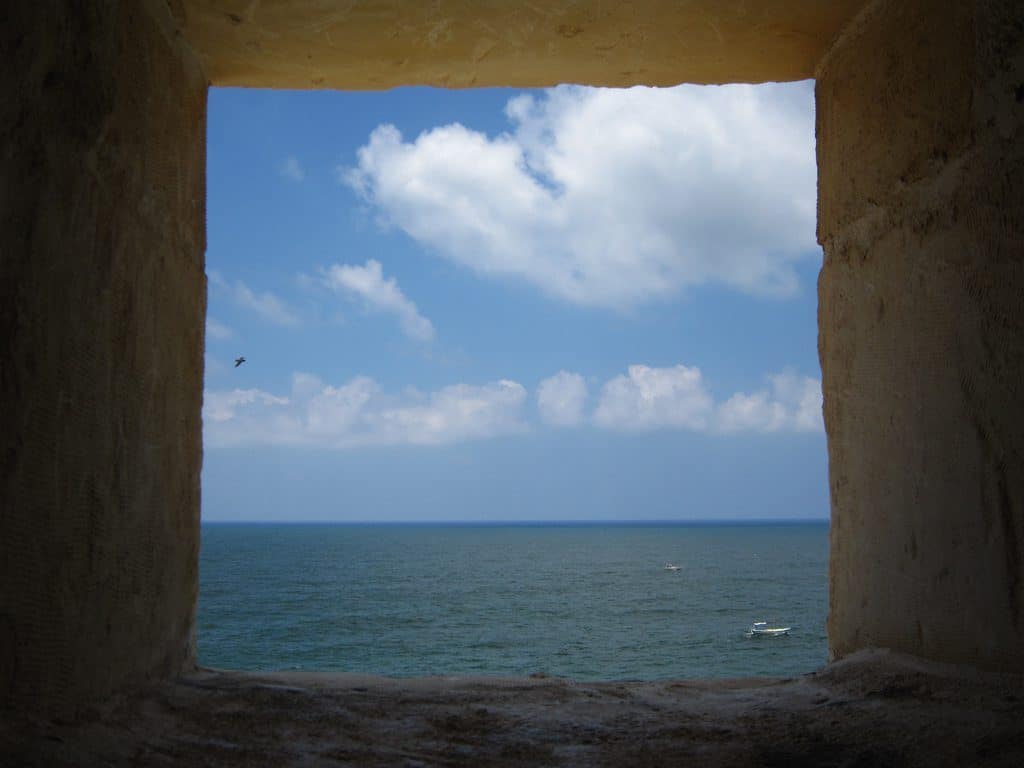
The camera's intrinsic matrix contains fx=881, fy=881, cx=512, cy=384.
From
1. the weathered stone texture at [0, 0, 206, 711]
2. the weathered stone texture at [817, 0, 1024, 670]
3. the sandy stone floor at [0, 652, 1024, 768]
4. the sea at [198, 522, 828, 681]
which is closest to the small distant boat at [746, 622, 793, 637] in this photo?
the sea at [198, 522, 828, 681]

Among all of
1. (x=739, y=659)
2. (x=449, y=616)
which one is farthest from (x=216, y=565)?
(x=739, y=659)

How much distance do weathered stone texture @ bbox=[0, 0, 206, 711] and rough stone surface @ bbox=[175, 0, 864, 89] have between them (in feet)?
0.87

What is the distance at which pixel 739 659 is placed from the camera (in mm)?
37031

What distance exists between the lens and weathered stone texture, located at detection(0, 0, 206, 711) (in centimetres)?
188

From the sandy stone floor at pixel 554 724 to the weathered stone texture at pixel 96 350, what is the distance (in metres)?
0.19

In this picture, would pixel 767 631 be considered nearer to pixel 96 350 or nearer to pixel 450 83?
pixel 450 83

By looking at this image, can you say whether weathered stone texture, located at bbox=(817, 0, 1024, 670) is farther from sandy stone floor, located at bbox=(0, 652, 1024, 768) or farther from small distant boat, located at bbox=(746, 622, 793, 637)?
Answer: small distant boat, located at bbox=(746, 622, 793, 637)

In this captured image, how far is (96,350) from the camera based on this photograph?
227 cm

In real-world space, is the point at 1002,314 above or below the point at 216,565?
above

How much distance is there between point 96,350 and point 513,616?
4930 centimetres

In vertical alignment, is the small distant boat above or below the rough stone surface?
below

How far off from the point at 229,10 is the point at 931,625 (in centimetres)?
298

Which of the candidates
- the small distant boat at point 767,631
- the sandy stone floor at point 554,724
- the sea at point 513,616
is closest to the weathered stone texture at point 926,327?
Result: the sandy stone floor at point 554,724

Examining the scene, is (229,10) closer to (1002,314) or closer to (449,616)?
(1002,314)
